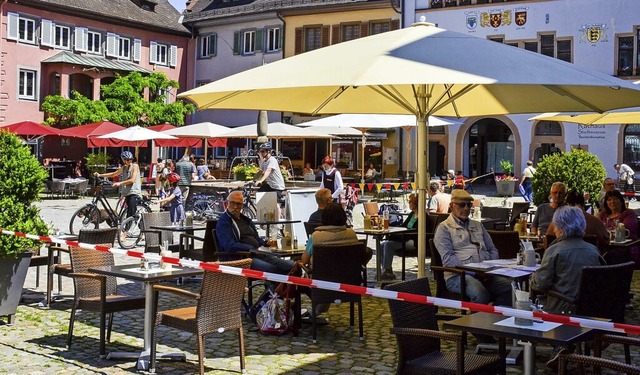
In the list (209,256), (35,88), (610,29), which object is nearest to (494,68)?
(209,256)

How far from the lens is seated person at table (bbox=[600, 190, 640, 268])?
401 inches

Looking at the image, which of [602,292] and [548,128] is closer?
[602,292]

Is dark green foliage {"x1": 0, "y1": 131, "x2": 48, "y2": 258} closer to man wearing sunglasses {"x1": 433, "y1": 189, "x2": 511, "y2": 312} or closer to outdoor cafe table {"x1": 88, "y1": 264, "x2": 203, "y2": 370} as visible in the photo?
outdoor cafe table {"x1": 88, "y1": 264, "x2": 203, "y2": 370}

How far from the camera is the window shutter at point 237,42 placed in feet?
156

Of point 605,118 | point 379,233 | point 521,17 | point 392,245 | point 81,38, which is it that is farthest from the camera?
point 81,38

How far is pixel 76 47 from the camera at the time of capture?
142ft

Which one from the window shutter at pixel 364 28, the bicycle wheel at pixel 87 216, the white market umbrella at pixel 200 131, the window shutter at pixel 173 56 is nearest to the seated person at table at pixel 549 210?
the bicycle wheel at pixel 87 216

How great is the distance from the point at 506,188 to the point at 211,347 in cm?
2738

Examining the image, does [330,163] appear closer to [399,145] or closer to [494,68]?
[494,68]

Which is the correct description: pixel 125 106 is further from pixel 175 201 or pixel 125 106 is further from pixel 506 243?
pixel 506 243

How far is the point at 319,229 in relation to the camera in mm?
9062

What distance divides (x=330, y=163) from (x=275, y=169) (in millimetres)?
1664

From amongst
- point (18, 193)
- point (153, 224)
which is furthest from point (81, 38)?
point (18, 193)

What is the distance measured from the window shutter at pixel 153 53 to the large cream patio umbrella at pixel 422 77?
38872 millimetres
